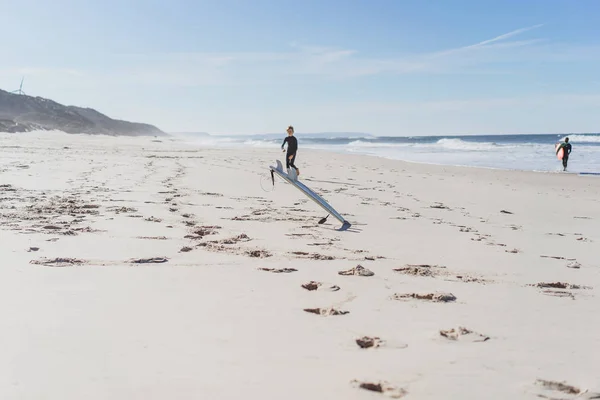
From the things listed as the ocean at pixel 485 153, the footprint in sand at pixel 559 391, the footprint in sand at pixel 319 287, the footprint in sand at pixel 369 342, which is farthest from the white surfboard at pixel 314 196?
the ocean at pixel 485 153

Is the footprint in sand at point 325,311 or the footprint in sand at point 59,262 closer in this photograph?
the footprint in sand at point 325,311

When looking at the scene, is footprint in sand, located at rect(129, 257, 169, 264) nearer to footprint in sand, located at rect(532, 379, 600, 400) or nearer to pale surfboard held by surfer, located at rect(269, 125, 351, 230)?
pale surfboard held by surfer, located at rect(269, 125, 351, 230)

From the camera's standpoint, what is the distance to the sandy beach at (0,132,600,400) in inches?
101

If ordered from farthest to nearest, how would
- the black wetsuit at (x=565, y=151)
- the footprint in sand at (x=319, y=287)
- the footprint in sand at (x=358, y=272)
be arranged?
the black wetsuit at (x=565, y=151) < the footprint in sand at (x=358, y=272) < the footprint in sand at (x=319, y=287)

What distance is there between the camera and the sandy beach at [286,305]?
2.57 metres

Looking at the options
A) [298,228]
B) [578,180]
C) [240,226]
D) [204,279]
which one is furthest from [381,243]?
[578,180]

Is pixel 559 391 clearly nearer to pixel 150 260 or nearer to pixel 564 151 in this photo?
pixel 150 260

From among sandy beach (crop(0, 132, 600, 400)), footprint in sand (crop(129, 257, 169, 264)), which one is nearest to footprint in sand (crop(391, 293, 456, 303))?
sandy beach (crop(0, 132, 600, 400))

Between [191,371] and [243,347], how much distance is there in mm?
423

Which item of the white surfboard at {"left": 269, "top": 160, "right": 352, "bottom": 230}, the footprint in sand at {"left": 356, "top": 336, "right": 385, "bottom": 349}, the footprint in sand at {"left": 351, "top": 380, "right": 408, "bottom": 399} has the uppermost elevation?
the white surfboard at {"left": 269, "top": 160, "right": 352, "bottom": 230}

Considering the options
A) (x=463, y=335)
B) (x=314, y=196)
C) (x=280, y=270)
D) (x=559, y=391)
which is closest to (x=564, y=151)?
(x=314, y=196)

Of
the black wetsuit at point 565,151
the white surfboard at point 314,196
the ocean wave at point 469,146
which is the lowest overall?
the white surfboard at point 314,196

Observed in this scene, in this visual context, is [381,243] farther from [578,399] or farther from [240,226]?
[578,399]

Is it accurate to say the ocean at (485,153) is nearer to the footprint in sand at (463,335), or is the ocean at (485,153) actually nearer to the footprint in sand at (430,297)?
the footprint in sand at (430,297)
